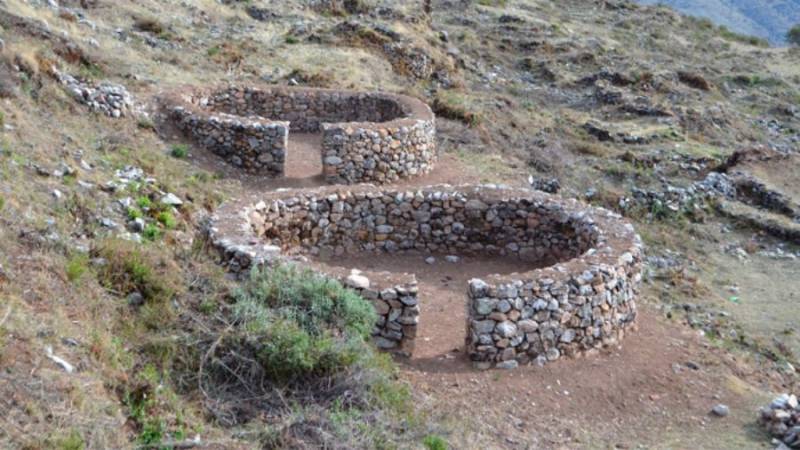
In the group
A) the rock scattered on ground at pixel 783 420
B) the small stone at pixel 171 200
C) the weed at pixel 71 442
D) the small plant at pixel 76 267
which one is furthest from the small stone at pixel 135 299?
the rock scattered on ground at pixel 783 420

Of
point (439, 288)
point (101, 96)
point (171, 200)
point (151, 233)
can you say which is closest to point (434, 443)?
point (439, 288)

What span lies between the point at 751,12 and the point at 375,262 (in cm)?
12251

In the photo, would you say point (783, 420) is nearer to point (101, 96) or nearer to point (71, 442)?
point (71, 442)

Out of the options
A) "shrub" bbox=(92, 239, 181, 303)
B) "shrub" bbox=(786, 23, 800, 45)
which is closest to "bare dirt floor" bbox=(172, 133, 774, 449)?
"shrub" bbox=(92, 239, 181, 303)

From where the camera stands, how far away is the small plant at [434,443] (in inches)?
264

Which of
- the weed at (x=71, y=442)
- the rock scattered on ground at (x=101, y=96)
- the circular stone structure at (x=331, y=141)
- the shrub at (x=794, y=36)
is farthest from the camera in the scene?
the shrub at (x=794, y=36)

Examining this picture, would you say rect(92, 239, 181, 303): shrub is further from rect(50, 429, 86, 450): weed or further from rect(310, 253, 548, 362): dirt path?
rect(310, 253, 548, 362): dirt path

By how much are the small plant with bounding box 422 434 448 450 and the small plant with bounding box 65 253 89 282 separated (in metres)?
3.56

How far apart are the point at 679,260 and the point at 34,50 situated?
12.7 meters

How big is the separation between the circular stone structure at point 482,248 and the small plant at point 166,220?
2.82 feet

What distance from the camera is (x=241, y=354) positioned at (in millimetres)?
7227

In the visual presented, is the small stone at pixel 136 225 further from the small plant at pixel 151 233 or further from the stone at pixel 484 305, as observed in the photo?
the stone at pixel 484 305

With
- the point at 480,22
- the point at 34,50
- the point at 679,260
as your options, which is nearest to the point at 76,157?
the point at 34,50

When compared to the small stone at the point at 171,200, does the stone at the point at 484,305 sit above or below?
above
